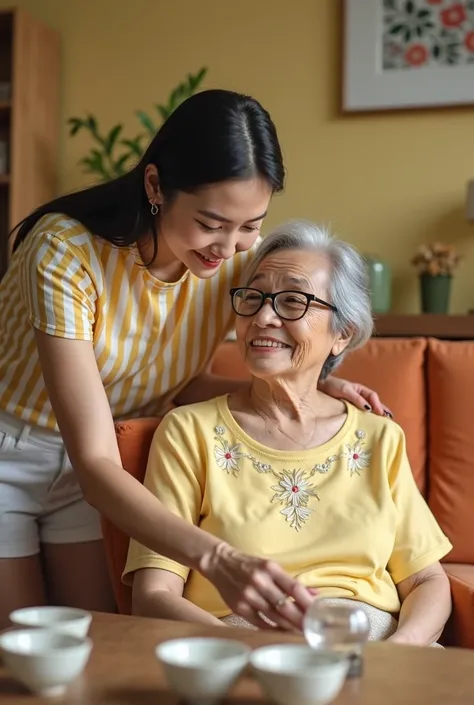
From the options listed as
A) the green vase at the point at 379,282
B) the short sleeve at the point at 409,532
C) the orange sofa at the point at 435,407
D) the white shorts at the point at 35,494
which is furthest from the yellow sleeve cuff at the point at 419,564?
the green vase at the point at 379,282

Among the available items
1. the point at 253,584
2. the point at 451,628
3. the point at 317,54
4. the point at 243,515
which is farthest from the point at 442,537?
the point at 317,54

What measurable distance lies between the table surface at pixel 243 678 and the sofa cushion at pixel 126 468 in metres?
0.52

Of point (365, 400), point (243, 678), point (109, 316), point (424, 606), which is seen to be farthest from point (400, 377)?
point (243, 678)

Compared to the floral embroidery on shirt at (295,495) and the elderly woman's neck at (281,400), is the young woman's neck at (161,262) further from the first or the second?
the floral embroidery on shirt at (295,495)

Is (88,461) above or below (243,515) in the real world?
above

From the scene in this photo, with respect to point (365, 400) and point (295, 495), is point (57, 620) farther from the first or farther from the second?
point (365, 400)

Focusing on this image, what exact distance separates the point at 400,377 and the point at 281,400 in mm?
542

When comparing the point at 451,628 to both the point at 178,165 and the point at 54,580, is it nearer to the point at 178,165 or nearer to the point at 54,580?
the point at 54,580

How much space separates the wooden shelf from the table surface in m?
1.88

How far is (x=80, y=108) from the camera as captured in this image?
3947mm

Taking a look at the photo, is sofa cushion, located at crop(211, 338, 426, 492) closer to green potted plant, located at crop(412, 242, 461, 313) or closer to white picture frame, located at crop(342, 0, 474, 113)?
green potted plant, located at crop(412, 242, 461, 313)

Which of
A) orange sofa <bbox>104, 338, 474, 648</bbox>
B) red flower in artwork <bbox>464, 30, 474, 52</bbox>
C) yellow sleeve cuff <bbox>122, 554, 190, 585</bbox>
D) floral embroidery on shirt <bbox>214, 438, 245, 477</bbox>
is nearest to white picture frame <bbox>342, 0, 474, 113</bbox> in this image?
red flower in artwork <bbox>464, 30, 474, 52</bbox>

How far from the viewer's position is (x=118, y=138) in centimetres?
386

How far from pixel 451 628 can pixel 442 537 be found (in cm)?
18
